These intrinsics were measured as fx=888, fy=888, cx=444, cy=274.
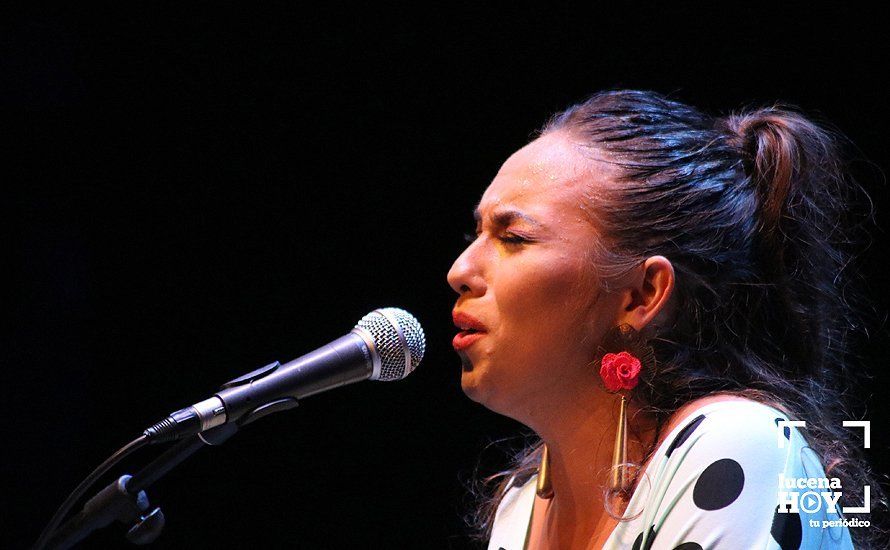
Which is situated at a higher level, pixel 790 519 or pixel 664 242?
pixel 664 242

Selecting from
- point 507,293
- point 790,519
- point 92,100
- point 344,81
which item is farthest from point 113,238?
point 790,519

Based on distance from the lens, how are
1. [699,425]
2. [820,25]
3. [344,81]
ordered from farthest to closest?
[344,81], [820,25], [699,425]

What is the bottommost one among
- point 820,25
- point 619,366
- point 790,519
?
point 790,519

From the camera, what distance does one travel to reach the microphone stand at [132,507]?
1547 millimetres

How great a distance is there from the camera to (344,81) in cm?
287

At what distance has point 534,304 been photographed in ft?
5.80

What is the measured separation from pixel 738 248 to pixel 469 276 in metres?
0.59

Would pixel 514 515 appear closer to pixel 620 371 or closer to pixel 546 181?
pixel 620 371

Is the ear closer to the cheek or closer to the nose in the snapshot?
the cheek

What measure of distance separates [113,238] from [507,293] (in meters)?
1.54

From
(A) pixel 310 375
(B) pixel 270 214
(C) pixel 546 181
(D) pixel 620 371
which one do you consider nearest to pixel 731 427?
(D) pixel 620 371

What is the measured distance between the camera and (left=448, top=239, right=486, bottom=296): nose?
1.83 meters

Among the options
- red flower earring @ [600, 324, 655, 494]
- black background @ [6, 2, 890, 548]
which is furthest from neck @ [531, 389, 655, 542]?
black background @ [6, 2, 890, 548]

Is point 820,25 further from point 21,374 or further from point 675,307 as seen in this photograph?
point 21,374
